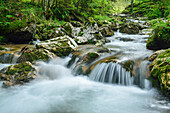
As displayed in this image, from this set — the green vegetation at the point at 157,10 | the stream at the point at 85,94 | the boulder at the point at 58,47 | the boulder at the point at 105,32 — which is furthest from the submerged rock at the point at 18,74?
the boulder at the point at 105,32

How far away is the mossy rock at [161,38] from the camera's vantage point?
240 inches

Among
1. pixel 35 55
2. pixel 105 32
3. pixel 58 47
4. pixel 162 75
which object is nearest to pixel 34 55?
pixel 35 55

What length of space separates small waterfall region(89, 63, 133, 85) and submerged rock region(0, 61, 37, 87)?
85.6 inches

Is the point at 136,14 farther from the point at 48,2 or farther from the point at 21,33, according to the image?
the point at 21,33

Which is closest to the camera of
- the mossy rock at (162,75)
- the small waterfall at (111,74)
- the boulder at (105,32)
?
the mossy rock at (162,75)

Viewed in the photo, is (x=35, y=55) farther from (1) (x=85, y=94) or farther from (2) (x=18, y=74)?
(1) (x=85, y=94)

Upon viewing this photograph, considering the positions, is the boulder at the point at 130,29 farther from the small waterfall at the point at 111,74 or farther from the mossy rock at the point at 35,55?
the mossy rock at the point at 35,55

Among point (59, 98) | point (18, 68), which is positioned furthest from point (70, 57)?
point (59, 98)

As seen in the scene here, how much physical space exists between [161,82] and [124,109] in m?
1.36

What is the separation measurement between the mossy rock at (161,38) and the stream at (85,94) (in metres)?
2.13

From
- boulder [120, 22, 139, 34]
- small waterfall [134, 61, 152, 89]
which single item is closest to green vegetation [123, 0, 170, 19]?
boulder [120, 22, 139, 34]

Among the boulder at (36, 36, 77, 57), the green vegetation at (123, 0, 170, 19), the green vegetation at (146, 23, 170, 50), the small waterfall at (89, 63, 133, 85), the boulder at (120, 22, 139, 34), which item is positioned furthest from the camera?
the boulder at (120, 22, 139, 34)

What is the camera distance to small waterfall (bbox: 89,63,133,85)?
4223mm

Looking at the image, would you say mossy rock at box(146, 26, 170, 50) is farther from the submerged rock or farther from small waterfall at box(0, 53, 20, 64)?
small waterfall at box(0, 53, 20, 64)
